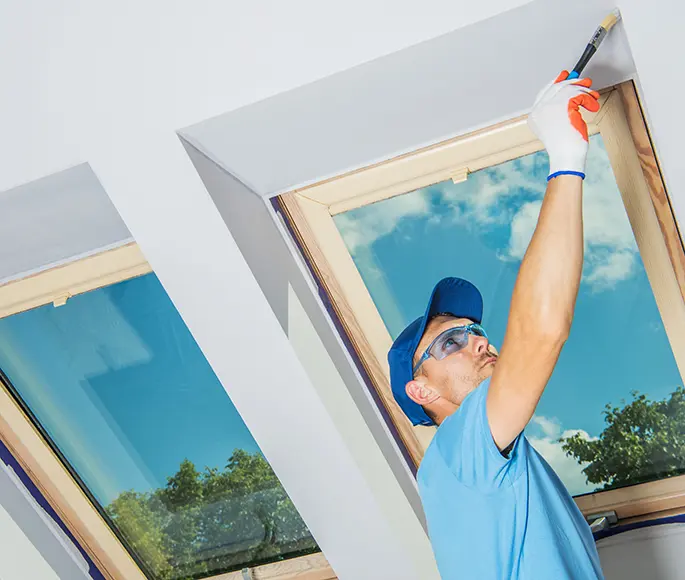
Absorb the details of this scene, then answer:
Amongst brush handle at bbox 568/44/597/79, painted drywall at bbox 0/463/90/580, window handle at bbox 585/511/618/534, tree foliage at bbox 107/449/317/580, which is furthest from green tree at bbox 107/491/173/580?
brush handle at bbox 568/44/597/79

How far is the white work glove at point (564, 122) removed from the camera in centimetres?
119

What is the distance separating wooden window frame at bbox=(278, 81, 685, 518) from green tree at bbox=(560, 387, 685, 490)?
0.50 feet

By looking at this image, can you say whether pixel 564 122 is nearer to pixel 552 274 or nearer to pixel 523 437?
pixel 552 274

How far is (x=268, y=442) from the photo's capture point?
68.2 inches

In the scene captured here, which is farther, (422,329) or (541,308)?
(422,329)

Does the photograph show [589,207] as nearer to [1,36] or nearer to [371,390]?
[371,390]

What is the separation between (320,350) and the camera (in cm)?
175

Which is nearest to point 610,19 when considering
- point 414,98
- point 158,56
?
point 414,98

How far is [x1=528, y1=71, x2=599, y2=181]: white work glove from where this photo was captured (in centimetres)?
119

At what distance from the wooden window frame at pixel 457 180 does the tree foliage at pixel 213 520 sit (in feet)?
1.88

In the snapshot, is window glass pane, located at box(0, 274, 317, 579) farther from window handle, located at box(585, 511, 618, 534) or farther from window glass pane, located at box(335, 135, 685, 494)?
window handle, located at box(585, 511, 618, 534)

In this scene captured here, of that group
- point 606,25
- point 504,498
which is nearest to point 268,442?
point 504,498

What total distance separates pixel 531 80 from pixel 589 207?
0.46 metres

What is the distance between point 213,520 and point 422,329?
114 centimetres
